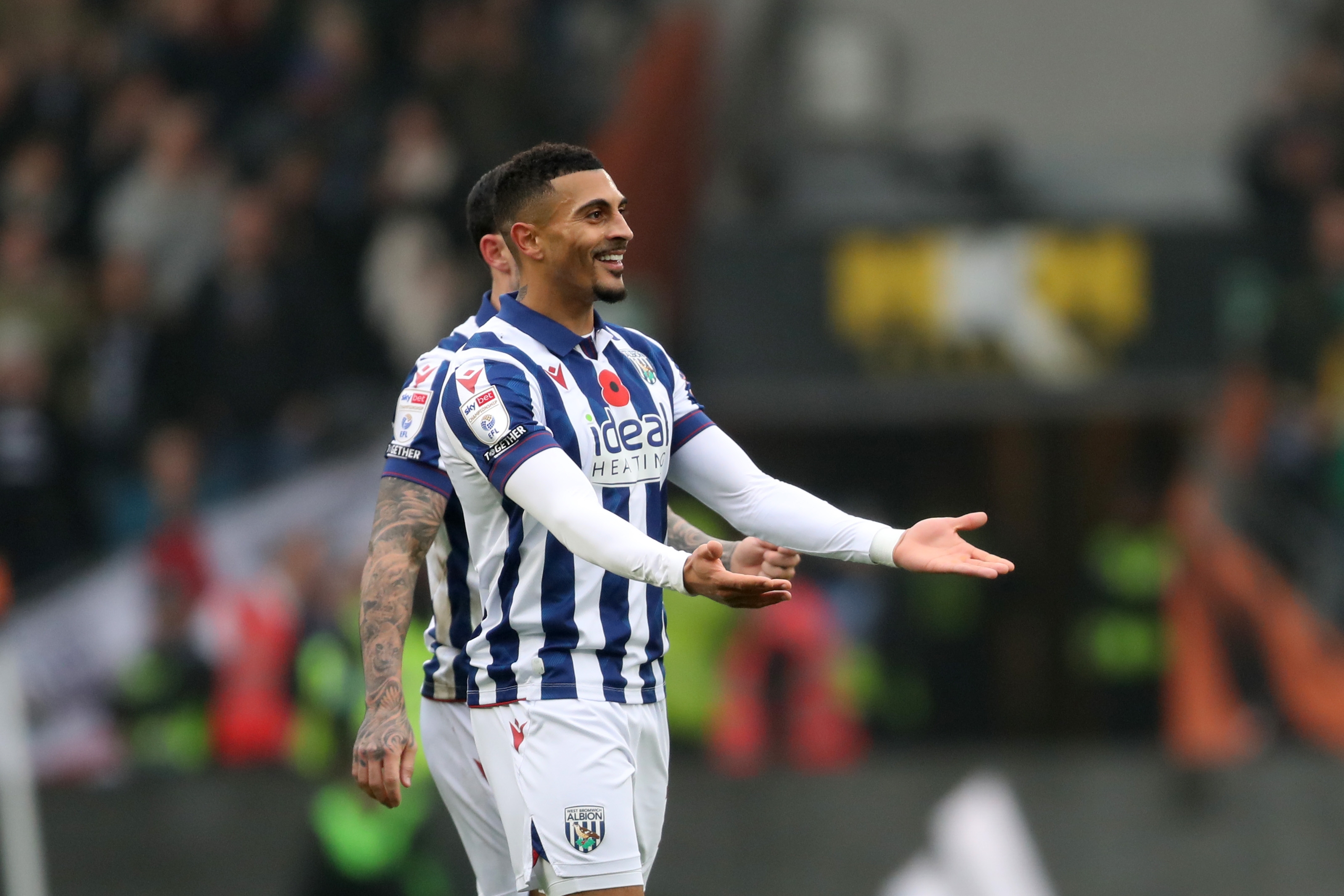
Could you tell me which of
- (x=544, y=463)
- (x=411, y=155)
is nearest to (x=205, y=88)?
(x=411, y=155)

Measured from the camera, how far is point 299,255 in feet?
37.2

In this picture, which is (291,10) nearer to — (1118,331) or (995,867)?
(1118,331)

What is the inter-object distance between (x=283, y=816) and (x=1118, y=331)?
5285 millimetres

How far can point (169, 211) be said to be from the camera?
11758 mm

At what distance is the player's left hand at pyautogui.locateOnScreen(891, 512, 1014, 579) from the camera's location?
13.6 ft

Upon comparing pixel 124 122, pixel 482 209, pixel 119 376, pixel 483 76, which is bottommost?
pixel 119 376

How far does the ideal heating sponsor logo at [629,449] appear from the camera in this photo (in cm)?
445

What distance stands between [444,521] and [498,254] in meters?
0.71

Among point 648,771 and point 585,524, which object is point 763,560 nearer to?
point 585,524

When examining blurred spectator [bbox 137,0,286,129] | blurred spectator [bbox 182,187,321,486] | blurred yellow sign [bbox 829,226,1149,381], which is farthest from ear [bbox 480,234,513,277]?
blurred spectator [bbox 137,0,286,129]

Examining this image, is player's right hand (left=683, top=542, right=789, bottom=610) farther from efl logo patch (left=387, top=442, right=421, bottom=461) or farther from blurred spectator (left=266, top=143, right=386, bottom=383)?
blurred spectator (left=266, top=143, right=386, bottom=383)

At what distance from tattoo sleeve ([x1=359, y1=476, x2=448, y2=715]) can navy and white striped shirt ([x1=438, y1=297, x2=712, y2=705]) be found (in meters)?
0.11

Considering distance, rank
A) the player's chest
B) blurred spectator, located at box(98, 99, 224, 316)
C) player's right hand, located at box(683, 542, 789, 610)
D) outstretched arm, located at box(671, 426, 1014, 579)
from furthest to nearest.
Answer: blurred spectator, located at box(98, 99, 224, 316) → the player's chest → outstretched arm, located at box(671, 426, 1014, 579) → player's right hand, located at box(683, 542, 789, 610)

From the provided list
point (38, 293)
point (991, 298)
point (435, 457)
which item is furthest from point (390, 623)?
point (38, 293)
